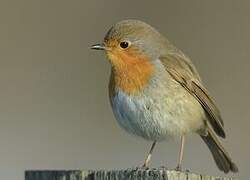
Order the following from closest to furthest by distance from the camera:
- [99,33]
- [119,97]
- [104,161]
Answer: [119,97], [104,161], [99,33]

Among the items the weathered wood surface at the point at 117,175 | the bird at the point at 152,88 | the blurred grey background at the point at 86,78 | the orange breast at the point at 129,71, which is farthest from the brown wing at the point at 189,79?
the weathered wood surface at the point at 117,175

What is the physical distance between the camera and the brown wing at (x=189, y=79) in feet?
19.5

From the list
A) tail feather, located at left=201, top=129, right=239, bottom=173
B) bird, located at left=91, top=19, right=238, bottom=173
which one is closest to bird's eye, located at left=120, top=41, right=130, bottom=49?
bird, located at left=91, top=19, right=238, bottom=173

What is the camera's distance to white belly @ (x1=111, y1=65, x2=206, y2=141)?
578 centimetres

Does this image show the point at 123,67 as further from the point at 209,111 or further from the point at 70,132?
the point at 70,132

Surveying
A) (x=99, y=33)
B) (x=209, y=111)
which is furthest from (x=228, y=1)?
(x=209, y=111)

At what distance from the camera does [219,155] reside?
251 inches

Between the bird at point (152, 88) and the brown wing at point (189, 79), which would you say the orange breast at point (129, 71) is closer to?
the bird at point (152, 88)

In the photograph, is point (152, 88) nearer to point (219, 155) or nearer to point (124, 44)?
point (124, 44)

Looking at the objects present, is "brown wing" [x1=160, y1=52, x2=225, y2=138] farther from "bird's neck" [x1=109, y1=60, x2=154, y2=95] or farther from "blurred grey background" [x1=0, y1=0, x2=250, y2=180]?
"blurred grey background" [x1=0, y1=0, x2=250, y2=180]

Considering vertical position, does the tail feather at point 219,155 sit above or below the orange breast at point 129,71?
below

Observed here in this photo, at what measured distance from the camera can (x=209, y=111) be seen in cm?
610

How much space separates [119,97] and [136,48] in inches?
13.9

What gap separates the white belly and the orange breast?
1.8 inches
